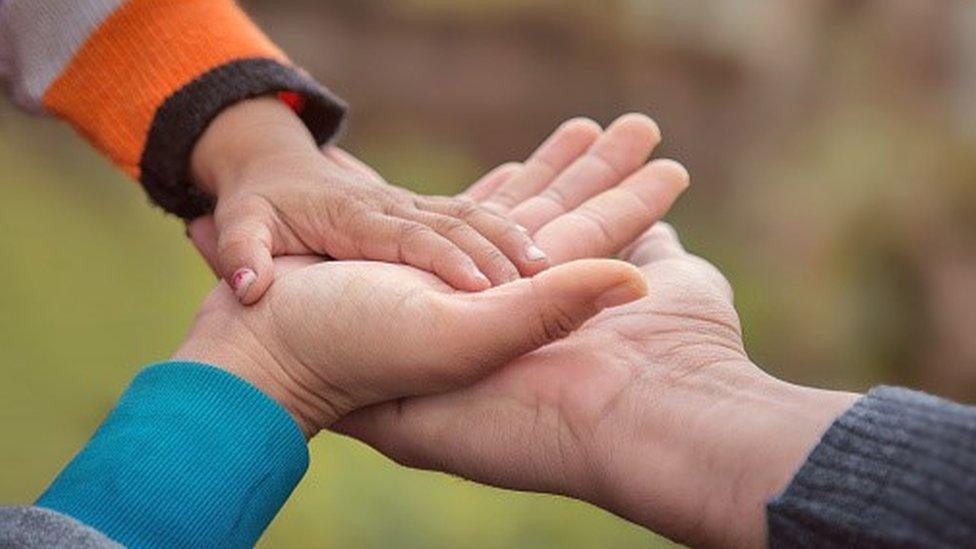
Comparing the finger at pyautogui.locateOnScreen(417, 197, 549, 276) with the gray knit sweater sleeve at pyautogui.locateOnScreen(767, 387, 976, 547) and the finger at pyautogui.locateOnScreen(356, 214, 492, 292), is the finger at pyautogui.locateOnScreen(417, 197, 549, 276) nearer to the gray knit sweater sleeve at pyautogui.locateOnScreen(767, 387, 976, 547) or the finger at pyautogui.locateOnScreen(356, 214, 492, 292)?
the finger at pyautogui.locateOnScreen(356, 214, 492, 292)

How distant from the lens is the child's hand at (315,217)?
76cm

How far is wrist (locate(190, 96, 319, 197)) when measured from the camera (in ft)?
2.92

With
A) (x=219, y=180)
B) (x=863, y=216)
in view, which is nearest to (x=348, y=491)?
(x=219, y=180)

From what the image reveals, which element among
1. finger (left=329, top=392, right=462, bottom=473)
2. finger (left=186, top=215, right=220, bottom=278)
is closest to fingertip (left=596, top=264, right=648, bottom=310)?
finger (left=329, top=392, right=462, bottom=473)

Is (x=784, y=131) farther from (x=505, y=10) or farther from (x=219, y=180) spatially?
(x=219, y=180)

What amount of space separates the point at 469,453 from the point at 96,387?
1064 mm

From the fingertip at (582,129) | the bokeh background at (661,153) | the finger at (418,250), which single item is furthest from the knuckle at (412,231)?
the bokeh background at (661,153)

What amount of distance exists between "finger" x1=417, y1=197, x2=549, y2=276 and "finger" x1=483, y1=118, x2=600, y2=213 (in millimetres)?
117

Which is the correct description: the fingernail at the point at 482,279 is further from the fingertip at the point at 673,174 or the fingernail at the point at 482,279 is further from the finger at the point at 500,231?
the fingertip at the point at 673,174

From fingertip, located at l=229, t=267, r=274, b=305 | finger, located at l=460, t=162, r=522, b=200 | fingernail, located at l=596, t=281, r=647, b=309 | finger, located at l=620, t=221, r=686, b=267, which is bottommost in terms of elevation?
fingertip, located at l=229, t=267, r=274, b=305

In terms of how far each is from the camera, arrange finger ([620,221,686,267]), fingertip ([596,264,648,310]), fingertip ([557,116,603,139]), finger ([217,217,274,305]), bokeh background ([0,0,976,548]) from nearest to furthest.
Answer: fingertip ([596,264,648,310]) < finger ([217,217,274,305]) < finger ([620,221,686,267]) < fingertip ([557,116,603,139]) < bokeh background ([0,0,976,548])

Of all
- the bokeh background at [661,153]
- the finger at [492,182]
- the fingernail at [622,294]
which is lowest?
the bokeh background at [661,153]

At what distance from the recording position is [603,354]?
28.4 inches

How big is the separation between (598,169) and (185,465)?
359 mm
